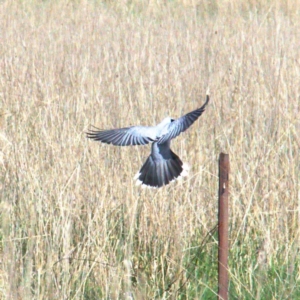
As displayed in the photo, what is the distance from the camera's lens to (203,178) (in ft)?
9.73

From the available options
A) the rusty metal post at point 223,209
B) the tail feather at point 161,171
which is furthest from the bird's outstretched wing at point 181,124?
the rusty metal post at point 223,209

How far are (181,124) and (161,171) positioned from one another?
0.35 meters

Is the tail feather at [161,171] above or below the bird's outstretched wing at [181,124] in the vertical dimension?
below

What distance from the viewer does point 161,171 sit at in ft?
8.00

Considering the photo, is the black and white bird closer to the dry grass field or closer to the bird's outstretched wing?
the bird's outstretched wing

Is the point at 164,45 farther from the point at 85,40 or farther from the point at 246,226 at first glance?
the point at 246,226

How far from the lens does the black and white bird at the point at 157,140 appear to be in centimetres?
215

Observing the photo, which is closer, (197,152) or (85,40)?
(197,152)

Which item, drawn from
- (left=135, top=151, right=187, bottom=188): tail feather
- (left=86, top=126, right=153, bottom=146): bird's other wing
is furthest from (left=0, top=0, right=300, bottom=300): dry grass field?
(left=86, top=126, right=153, bottom=146): bird's other wing

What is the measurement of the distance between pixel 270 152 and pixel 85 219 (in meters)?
0.89

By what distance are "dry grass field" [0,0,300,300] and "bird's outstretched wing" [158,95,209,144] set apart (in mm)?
349

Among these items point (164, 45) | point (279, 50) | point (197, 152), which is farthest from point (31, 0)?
point (197, 152)

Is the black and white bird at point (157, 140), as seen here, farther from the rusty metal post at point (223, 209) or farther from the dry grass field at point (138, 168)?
the rusty metal post at point (223, 209)

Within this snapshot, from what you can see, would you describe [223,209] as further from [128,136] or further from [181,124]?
[128,136]
